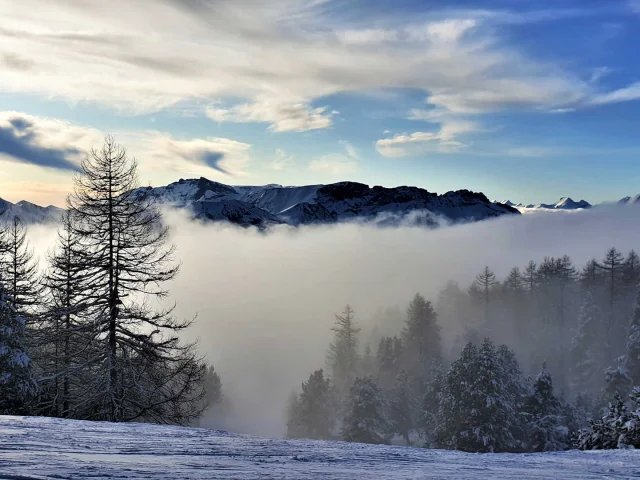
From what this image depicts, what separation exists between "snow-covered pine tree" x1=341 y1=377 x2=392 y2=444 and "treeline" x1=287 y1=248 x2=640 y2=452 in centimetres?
10

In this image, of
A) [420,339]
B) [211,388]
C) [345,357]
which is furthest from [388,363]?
[211,388]

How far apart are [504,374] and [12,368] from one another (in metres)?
28.9

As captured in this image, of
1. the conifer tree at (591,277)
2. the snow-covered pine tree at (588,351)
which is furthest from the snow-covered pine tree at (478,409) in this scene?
the conifer tree at (591,277)

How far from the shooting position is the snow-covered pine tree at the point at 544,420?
30.9 meters

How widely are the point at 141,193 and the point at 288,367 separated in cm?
9505

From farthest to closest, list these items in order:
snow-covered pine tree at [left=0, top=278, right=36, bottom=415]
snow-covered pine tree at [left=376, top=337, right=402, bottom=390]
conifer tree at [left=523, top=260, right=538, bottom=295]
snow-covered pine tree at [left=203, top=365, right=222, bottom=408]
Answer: conifer tree at [left=523, top=260, right=538, bottom=295] → snow-covered pine tree at [left=203, top=365, right=222, bottom=408] → snow-covered pine tree at [left=376, top=337, right=402, bottom=390] → snow-covered pine tree at [left=0, top=278, right=36, bottom=415]

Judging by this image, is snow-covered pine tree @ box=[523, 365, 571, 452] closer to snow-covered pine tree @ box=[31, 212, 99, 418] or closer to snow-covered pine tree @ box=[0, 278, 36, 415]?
snow-covered pine tree @ box=[31, 212, 99, 418]

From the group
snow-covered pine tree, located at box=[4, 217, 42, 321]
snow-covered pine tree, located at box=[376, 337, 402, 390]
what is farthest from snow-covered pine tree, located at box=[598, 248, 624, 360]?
snow-covered pine tree, located at box=[4, 217, 42, 321]

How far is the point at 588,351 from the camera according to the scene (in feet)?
195

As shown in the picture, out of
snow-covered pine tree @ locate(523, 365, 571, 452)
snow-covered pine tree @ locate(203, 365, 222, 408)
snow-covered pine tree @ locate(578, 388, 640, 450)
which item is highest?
snow-covered pine tree @ locate(578, 388, 640, 450)

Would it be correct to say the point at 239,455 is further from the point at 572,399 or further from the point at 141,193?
the point at 572,399

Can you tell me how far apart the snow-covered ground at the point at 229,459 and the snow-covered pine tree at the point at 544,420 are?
26219mm

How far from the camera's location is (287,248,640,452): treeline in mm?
29375

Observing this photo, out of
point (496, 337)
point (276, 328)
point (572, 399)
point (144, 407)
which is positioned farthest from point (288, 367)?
point (144, 407)
